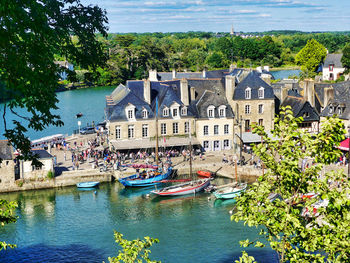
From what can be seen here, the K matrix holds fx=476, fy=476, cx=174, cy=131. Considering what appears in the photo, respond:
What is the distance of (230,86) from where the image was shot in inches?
1885

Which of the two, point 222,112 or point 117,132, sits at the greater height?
point 222,112

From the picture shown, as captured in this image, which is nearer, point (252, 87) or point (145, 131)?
point (145, 131)

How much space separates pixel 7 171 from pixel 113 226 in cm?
1247

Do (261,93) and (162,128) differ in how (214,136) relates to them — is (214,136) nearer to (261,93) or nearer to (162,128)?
(162,128)

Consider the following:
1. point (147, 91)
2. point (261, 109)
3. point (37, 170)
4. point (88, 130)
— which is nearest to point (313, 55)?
point (261, 109)

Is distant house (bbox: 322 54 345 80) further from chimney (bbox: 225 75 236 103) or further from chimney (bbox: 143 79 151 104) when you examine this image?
chimney (bbox: 143 79 151 104)

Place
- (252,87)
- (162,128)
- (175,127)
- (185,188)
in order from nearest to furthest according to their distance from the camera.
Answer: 1. (185,188)
2. (162,128)
3. (175,127)
4. (252,87)

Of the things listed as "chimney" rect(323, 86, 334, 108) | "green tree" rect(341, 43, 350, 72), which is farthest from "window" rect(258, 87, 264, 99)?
"green tree" rect(341, 43, 350, 72)

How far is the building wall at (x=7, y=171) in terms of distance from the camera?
39.5 metres

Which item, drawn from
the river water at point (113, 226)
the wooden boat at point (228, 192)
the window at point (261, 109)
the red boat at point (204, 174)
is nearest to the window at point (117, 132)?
the river water at point (113, 226)

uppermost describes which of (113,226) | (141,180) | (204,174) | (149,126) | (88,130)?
(149,126)

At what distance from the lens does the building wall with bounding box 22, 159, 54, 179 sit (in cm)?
4041

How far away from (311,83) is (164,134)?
16314 millimetres

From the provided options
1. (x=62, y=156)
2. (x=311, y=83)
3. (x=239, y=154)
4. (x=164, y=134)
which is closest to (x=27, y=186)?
(x=62, y=156)
